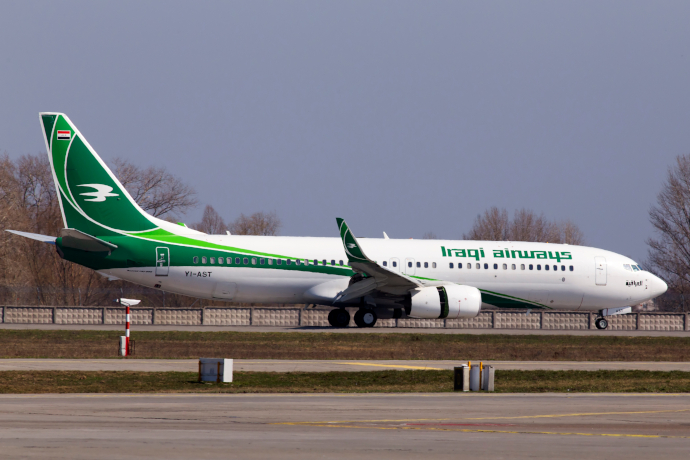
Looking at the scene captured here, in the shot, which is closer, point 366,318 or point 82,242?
point 82,242

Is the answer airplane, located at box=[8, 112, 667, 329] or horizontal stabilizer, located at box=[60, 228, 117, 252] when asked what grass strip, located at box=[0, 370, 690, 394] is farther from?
horizontal stabilizer, located at box=[60, 228, 117, 252]

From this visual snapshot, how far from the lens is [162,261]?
35.8 metres

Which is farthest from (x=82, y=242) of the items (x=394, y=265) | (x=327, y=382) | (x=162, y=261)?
(x=327, y=382)

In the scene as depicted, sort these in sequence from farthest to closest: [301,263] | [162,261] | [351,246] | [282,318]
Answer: [282,318] → [301,263] → [162,261] → [351,246]

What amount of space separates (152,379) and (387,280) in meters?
18.5

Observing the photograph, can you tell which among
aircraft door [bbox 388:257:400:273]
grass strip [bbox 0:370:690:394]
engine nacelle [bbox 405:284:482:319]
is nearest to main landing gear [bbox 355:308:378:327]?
engine nacelle [bbox 405:284:482:319]

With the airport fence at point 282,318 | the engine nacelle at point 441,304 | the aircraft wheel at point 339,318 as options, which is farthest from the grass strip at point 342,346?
the airport fence at point 282,318

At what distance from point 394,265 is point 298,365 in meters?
16.0

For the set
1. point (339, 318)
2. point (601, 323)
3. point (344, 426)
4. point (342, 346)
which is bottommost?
point (344, 426)

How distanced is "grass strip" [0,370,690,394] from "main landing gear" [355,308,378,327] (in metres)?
16.6

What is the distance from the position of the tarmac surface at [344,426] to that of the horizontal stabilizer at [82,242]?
19.6 m

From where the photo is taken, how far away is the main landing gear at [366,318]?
3741 cm

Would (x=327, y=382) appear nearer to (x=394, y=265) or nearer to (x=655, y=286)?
(x=394, y=265)

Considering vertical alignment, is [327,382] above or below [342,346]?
below
